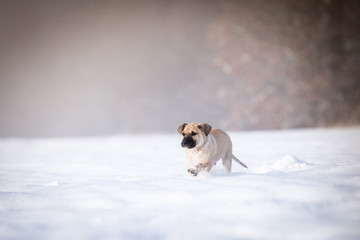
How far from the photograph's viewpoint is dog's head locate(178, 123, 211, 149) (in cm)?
251

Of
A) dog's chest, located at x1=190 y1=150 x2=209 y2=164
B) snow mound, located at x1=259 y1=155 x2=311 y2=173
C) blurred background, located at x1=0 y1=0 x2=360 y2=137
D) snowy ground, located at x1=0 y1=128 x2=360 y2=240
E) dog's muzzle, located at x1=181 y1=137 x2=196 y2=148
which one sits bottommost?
snowy ground, located at x1=0 y1=128 x2=360 y2=240

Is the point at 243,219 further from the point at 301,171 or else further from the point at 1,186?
the point at 1,186

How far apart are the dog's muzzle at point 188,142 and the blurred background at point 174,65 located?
398 inches

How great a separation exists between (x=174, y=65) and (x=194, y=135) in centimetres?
1136

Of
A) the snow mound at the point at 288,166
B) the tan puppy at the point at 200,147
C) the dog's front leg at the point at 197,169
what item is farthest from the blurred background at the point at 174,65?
the dog's front leg at the point at 197,169

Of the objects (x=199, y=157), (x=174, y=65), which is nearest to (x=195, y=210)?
(x=199, y=157)

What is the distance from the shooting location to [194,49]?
13.3 metres

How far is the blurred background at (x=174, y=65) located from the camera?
11891 mm

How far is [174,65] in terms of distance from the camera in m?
13.6

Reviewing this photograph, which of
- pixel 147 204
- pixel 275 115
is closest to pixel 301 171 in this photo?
pixel 147 204

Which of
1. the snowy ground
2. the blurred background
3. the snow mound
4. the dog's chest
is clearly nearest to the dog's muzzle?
the dog's chest

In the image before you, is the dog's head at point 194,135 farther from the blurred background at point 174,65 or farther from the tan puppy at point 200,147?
the blurred background at point 174,65

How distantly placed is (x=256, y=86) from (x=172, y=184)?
10.8m

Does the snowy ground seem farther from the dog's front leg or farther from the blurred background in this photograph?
the blurred background
